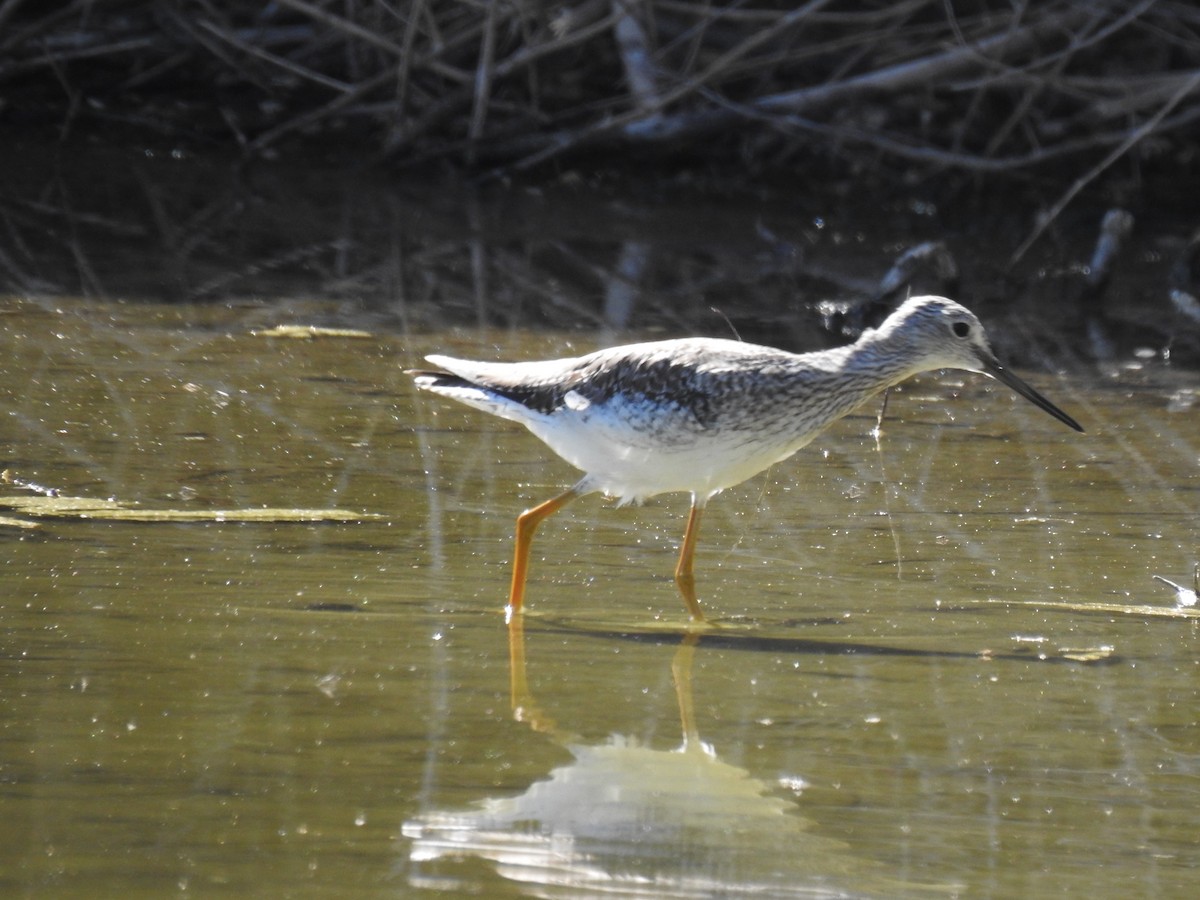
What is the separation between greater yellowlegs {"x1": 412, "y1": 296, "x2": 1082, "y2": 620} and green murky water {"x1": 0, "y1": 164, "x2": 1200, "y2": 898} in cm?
24

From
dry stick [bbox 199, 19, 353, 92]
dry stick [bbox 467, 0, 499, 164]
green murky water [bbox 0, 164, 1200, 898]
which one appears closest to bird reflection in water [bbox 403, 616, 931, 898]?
green murky water [bbox 0, 164, 1200, 898]

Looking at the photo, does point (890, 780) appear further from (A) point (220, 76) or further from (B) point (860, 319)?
(A) point (220, 76)

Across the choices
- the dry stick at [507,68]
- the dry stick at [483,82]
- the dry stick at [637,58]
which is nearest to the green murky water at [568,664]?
the dry stick at [483,82]

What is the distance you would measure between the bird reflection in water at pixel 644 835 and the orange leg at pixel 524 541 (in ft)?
3.09

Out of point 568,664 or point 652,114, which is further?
point 652,114

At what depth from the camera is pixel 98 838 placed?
2.83m


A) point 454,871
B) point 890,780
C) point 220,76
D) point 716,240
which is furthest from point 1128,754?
point 220,76

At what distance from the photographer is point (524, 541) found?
4.61 meters

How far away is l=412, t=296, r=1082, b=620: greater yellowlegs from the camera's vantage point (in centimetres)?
457

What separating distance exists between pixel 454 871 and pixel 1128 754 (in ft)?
4.70

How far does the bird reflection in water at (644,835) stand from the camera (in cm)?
283

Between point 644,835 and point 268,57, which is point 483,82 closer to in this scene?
point 268,57

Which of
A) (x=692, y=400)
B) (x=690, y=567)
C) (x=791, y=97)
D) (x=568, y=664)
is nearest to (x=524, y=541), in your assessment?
(x=690, y=567)

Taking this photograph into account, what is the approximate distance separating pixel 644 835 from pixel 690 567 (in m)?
1.55
